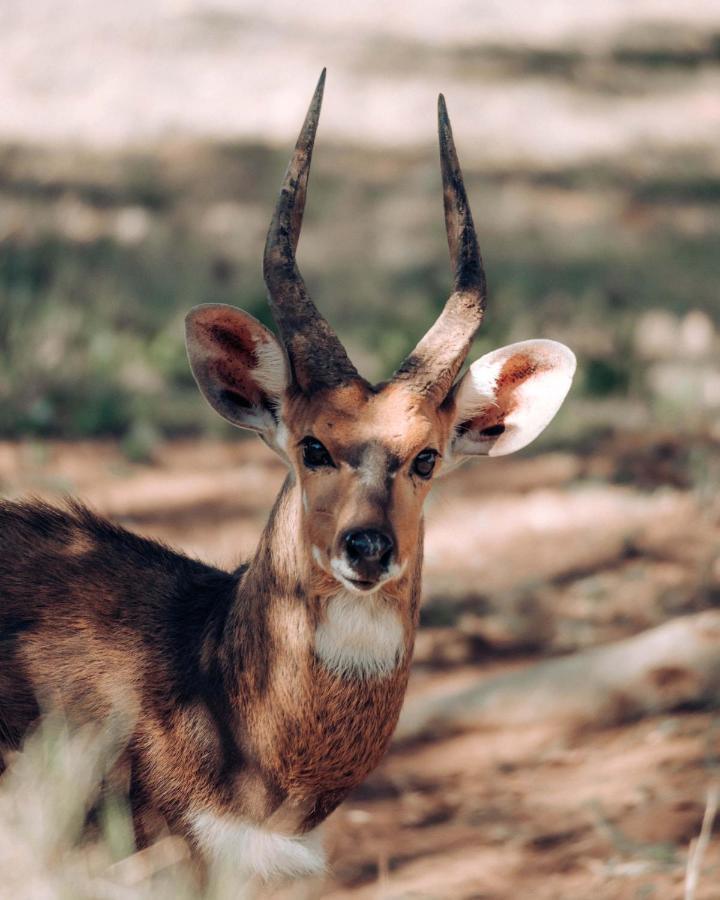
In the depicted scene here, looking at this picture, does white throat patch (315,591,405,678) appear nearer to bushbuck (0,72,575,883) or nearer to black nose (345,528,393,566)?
bushbuck (0,72,575,883)

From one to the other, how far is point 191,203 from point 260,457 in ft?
11.5

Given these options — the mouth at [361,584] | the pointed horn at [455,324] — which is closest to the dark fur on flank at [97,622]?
the mouth at [361,584]

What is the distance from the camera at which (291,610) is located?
4617 mm

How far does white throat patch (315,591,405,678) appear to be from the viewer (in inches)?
177

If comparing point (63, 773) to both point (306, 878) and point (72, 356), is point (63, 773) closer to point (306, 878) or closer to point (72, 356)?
point (306, 878)

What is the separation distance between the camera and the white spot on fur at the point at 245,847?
4594 mm

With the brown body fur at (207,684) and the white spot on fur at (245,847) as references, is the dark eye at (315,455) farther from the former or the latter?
the white spot on fur at (245,847)

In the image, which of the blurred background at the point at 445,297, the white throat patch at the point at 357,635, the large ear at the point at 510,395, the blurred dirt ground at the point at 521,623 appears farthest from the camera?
the blurred background at the point at 445,297

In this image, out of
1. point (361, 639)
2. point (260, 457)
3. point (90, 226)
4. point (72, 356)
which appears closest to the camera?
point (361, 639)

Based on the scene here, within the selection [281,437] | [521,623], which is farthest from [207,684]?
[521,623]

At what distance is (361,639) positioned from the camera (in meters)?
4.54

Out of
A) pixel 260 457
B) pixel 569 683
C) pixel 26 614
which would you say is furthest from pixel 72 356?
pixel 26 614

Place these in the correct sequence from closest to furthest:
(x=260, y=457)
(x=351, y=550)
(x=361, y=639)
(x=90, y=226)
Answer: (x=351, y=550)
(x=361, y=639)
(x=260, y=457)
(x=90, y=226)

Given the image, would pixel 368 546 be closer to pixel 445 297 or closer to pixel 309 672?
pixel 309 672
